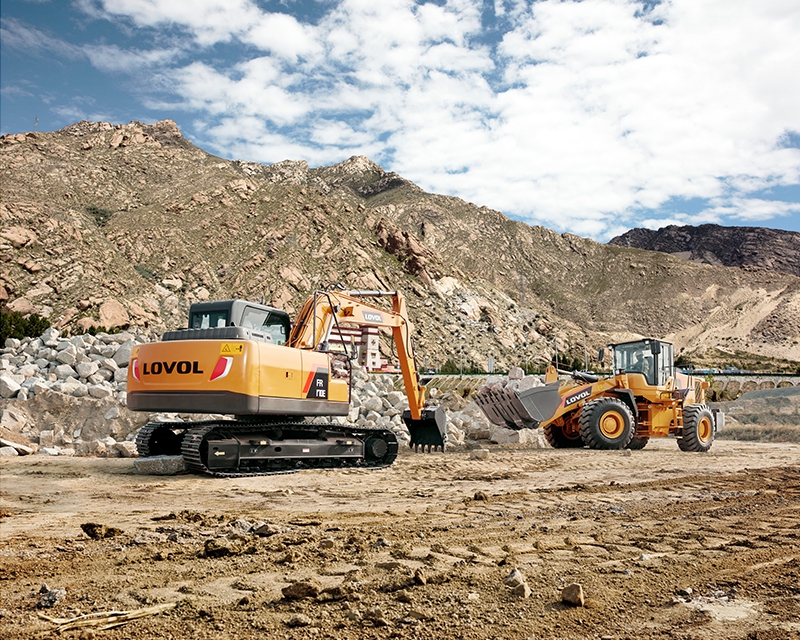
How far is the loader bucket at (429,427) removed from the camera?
1429 cm

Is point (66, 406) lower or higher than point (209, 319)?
lower

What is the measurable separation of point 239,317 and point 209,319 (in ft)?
2.04

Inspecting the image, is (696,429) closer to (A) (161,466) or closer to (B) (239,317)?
(B) (239,317)

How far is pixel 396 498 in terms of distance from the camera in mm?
8367

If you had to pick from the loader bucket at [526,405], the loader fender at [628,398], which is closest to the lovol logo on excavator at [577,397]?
the loader bucket at [526,405]

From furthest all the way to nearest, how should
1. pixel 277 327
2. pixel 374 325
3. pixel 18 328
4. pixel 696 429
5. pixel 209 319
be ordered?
pixel 18 328
pixel 696 429
pixel 374 325
pixel 277 327
pixel 209 319

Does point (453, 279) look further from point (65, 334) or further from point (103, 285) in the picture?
point (65, 334)

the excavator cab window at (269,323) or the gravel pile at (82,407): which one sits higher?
the excavator cab window at (269,323)

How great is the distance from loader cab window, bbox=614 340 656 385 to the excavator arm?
5.39 metres

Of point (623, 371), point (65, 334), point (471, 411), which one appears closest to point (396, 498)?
point (623, 371)

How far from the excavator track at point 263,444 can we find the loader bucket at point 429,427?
1.85m

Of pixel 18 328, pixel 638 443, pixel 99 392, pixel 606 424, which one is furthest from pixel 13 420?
pixel 638 443

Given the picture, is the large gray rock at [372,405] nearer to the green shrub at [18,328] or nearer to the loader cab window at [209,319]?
the loader cab window at [209,319]

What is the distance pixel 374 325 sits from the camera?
43.8ft
